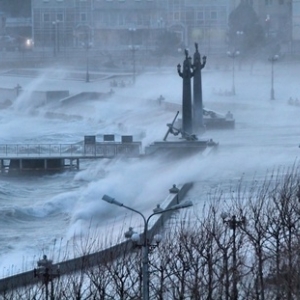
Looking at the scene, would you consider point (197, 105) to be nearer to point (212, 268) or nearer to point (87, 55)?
point (212, 268)

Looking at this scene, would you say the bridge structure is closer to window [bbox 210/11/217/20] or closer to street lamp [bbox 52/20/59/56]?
street lamp [bbox 52/20/59/56]

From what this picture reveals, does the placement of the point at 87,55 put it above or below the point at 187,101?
below

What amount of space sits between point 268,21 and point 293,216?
547 inches

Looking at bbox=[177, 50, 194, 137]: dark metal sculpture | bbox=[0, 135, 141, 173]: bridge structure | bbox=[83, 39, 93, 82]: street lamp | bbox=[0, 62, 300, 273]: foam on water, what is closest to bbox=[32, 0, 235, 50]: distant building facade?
bbox=[83, 39, 93, 82]: street lamp

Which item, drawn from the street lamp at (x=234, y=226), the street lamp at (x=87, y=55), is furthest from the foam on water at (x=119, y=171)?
the street lamp at (x=87, y=55)

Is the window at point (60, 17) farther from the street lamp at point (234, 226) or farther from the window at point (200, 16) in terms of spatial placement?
the street lamp at point (234, 226)

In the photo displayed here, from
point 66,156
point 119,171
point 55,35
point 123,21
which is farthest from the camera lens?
point 123,21

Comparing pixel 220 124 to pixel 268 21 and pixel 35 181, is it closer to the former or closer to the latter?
pixel 35 181

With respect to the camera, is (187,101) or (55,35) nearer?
(187,101)

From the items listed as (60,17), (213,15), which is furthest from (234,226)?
(60,17)

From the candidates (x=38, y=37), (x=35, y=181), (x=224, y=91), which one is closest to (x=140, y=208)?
(x=35, y=181)

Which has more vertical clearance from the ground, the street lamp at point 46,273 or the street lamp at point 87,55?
the street lamp at point 46,273

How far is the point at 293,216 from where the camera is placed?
4.80m

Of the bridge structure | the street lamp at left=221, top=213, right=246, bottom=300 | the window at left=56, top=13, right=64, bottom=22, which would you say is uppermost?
the window at left=56, top=13, right=64, bottom=22
